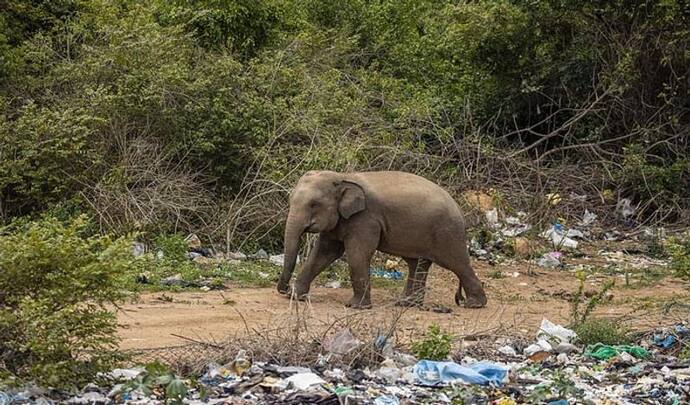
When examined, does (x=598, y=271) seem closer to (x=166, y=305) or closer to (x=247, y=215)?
(x=247, y=215)

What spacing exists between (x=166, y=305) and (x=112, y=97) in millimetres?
4417

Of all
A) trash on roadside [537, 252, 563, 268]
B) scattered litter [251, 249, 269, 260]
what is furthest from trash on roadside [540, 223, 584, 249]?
scattered litter [251, 249, 269, 260]

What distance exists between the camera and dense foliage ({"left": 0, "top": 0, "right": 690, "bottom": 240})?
13.7 m

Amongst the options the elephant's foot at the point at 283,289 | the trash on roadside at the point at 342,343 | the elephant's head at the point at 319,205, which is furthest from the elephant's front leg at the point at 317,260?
the trash on roadside at the point at 342,343

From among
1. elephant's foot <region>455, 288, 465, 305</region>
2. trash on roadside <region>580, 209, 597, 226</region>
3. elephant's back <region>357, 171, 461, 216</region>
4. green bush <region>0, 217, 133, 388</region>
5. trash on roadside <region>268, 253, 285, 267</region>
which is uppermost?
green bush <region>0, 217, 133, 388</region>

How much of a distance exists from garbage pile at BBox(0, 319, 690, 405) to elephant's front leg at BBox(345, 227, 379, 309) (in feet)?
7.27

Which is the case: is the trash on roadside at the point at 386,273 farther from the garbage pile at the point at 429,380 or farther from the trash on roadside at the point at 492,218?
the garbage pile at the point at 429,380

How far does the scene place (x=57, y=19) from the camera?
53.4 feet

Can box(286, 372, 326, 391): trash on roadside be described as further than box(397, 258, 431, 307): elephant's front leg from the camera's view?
No

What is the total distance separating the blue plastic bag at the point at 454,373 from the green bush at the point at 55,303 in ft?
6.75

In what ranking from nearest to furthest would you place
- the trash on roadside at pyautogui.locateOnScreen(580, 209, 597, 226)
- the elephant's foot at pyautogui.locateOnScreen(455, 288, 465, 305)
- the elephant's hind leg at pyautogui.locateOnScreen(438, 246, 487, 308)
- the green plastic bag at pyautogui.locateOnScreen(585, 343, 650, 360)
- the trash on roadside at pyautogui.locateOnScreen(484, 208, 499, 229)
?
the green plastic bag at pyautogui.locateOnScreen(585, 343, 650, 360) → the elephant's hind leg at pyautogui.locateOnScreen(438, 246, 487, 308) → the elephant's foot at pyautogui.locateOnScreen(455, 288, 465, 305) → the trash on roadside at pyautogui.locateOnScreen(484, 208, 499, 229) → the trash on roadside at pyautogui.locateOnScreen(580, 209, 597, 226)

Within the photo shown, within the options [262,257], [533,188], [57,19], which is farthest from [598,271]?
[57,19]

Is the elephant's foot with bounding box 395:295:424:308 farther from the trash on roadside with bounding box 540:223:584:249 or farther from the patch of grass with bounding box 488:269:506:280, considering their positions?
the trash on roadside with bounding box 540:223:584:249

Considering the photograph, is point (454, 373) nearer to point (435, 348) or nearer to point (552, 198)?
point (435, 348)
